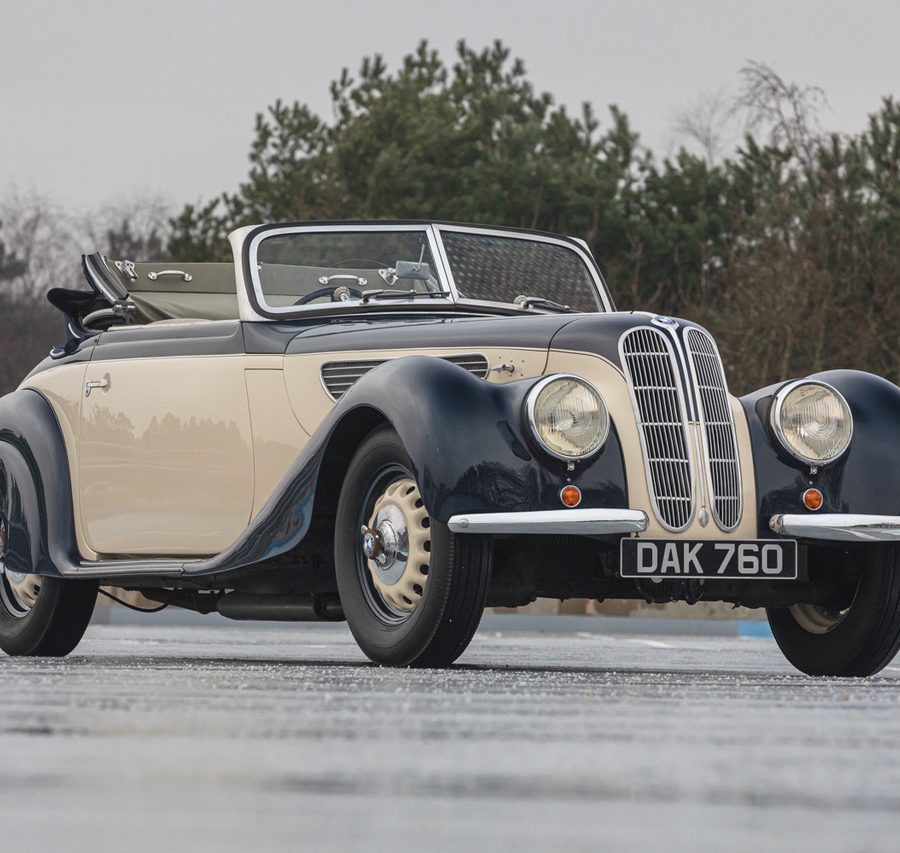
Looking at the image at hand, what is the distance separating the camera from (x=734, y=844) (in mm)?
3158

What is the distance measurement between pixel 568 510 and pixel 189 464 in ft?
7.90

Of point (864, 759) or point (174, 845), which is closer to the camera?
point (174, 845)

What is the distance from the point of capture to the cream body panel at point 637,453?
768 centimetres

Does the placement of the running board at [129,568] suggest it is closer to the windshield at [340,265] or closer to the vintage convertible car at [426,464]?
the vintage convertible car at [426,464]

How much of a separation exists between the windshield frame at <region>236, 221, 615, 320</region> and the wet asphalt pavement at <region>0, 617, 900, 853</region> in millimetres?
2423

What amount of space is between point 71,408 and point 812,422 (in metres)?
3.80

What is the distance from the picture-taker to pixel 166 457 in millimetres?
9336

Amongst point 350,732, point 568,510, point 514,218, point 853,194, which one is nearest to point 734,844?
point 350,732

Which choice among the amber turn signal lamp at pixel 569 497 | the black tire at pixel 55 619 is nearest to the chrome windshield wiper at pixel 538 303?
the amber turn signal lamp at pixel 569 497

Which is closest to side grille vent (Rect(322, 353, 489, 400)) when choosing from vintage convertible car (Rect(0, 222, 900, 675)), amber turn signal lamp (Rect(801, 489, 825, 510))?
vintage convertible car (Rect(0, 222, 900, 675))

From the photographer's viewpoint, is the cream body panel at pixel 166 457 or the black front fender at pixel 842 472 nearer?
the black front fender at pixel 842 472

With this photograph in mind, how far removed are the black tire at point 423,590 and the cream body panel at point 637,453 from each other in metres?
0.65

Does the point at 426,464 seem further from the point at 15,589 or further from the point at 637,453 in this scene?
the point at 15,589

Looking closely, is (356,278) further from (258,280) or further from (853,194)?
(853,194)
